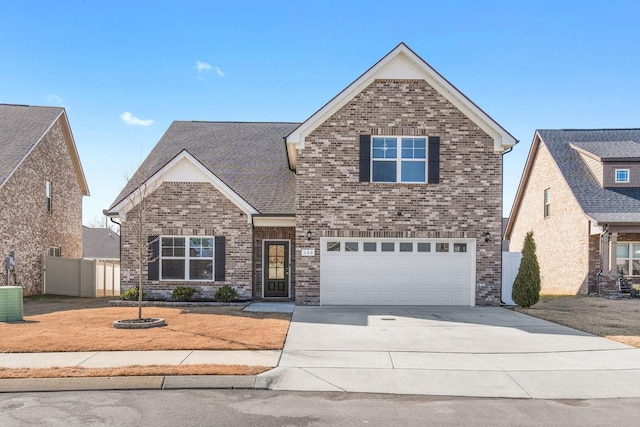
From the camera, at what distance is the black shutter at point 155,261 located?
16.1 metres

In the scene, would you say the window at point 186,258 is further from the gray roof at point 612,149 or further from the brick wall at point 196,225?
the gray roof at point 612,149

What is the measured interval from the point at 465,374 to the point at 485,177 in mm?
9530

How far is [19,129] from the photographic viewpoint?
21141 millimetres

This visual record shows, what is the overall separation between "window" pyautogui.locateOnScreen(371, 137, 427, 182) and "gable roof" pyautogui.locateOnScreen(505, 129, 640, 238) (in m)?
8.48

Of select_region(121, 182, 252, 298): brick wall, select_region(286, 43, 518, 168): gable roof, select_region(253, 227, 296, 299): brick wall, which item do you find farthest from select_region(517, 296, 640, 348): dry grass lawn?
select_region(121, 182, 252, 298): brick wall

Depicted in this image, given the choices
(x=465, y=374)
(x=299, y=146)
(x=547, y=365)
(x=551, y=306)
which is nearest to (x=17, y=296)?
(x=299, y=146)

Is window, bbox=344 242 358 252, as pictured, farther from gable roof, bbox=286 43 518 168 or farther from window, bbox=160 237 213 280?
window, bbox=160 237 213 280

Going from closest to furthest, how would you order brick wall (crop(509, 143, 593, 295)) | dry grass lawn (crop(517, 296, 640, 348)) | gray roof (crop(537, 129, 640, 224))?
dry grass lawn (crop(517, 296, 640, 348)) < gray roof (crop(537, 129, 640, 224)) < brick wall (crop(509, 143, 593, 295))

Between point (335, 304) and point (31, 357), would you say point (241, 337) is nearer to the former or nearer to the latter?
point (31, 357)

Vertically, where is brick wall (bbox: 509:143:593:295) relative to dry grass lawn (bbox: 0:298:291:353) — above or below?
above

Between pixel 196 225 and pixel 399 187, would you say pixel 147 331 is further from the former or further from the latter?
pixel 399 187

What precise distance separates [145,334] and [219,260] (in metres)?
5.81

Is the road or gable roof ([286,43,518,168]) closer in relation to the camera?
the road

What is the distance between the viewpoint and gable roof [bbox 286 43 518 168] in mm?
15680
